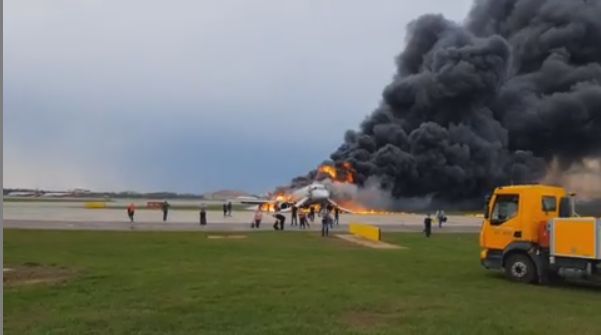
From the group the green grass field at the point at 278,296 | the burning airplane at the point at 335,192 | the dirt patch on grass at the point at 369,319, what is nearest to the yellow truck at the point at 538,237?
the green grass field at the point at 278,296

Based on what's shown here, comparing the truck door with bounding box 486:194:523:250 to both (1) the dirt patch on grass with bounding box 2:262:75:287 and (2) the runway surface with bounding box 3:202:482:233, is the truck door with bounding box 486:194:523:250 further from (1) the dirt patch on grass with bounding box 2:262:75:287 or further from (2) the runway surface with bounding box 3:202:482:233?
(2) the runway surface with bounding box 3:202:482:233

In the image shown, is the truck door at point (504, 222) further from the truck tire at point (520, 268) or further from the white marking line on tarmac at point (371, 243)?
the white marking line on tarmac at point (371, 243)

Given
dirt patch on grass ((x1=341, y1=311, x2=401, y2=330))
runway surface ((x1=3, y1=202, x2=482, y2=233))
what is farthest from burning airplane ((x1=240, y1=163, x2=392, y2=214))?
dirt patch on grass ((x1=341, y1=311, x2=401, y2=330))

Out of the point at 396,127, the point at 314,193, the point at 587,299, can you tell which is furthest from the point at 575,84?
the point at 587,299

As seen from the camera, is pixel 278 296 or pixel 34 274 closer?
pixel 278 296

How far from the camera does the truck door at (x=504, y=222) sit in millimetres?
17188

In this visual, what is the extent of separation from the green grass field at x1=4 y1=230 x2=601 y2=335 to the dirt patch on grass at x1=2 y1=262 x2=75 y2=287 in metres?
0.15

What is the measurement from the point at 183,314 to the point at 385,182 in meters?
68.3

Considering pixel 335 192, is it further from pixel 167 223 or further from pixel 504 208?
pixel 504 208

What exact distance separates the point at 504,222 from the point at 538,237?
101cm

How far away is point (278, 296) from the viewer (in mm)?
13609

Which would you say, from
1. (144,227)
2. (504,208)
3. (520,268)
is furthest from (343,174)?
(520,268)

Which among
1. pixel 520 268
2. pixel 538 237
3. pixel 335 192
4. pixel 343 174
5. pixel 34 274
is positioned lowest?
pixel 34 274

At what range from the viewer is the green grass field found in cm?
1066
